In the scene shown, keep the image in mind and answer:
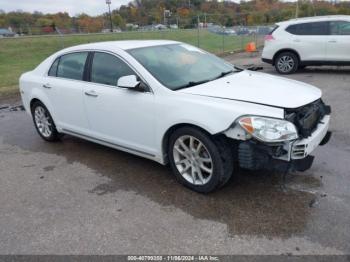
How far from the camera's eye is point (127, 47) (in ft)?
14.8

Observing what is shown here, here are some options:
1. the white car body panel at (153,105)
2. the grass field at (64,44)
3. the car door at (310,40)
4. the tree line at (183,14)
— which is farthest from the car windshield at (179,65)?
the tree line at (183,14)

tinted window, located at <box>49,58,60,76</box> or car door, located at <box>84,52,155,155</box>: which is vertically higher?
tinted window, located at <box>49,58,60,76</box>

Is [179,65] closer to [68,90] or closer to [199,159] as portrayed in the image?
[199,159]

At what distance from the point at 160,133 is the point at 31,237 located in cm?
163

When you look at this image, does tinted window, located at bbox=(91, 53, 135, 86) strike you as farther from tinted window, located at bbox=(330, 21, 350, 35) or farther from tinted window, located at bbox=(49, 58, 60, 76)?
tinted window, located at bbox=(330, 21, 350, 35)

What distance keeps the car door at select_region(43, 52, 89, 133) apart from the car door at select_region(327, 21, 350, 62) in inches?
333

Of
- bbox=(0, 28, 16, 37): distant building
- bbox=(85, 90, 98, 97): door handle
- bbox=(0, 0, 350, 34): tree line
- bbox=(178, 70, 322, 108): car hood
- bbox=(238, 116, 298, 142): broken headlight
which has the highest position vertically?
bbox=(0, 0, 350, 34): tree line

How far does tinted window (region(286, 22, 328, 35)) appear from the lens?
10922 millimetres

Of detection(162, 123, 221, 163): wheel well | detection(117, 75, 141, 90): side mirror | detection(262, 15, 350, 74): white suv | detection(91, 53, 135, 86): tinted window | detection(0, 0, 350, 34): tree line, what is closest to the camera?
detection(162, 123, 221, 163): wheel well

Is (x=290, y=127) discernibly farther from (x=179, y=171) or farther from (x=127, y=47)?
(x=127, y=47)

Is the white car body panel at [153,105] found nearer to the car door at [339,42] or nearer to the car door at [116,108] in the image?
the car door at [116,108]

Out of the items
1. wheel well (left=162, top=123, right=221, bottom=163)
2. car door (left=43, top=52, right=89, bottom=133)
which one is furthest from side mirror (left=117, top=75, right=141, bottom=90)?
car door (left=43, top=52, right=89, bottom=133)

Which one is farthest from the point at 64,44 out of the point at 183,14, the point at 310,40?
the point at 310,40

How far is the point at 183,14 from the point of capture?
3281cm
